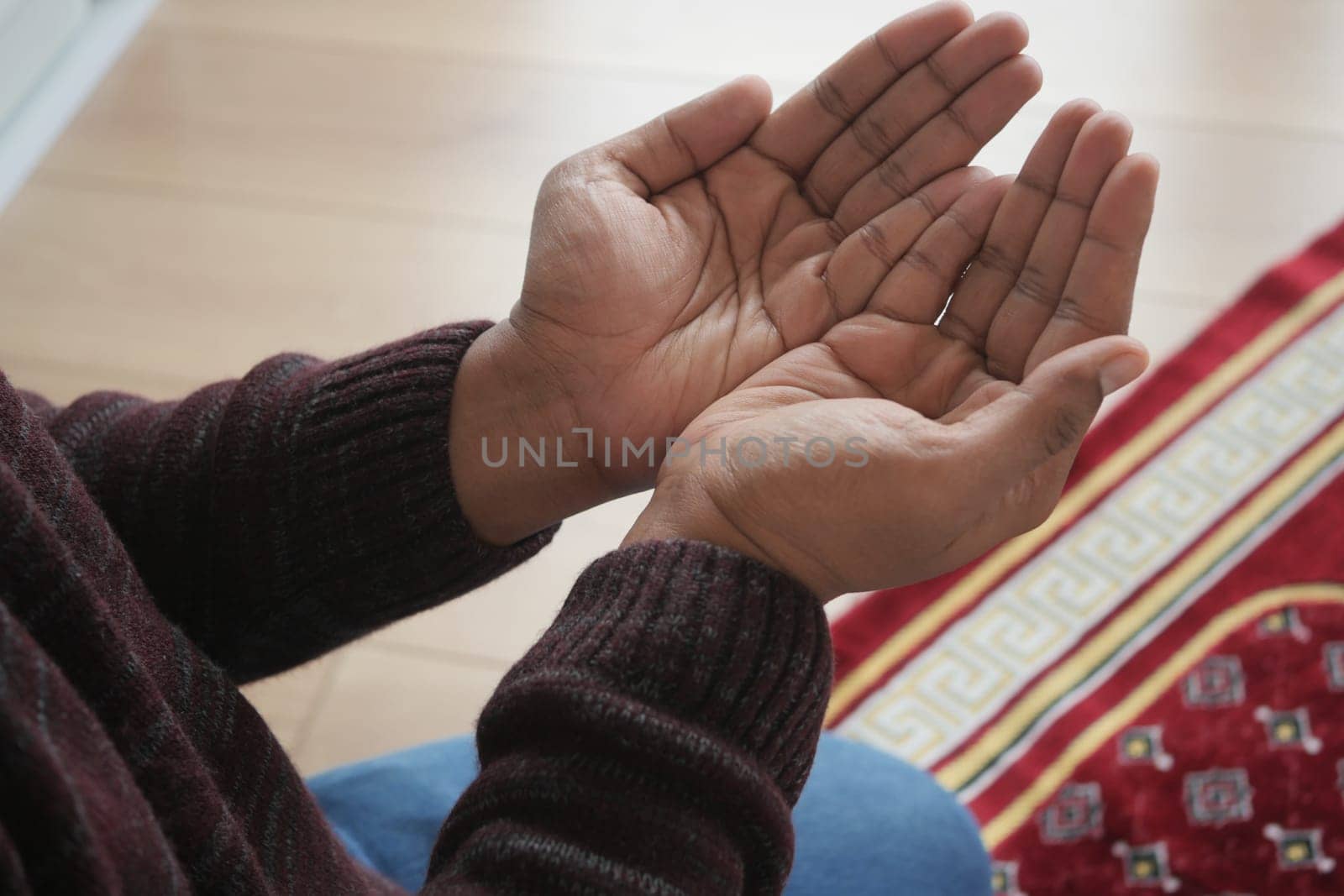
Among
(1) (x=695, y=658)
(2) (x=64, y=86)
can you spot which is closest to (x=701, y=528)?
(1) (x=695, y=658)

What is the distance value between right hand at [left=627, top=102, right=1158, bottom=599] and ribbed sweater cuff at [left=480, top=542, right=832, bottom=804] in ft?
0.09

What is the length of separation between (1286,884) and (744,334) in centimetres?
61

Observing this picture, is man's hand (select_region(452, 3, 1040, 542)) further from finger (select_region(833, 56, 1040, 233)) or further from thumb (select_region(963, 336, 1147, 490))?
thumb (select_region(963, 336, 1147, 490))

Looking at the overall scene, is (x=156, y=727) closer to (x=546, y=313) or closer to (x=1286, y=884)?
(x=546, y=313)

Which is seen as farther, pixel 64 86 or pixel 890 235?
pixel 64 86

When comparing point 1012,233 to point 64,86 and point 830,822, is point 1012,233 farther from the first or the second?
point 64,86

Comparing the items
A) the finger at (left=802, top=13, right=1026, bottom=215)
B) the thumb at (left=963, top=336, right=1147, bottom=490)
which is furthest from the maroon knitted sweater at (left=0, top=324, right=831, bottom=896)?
the finger at (left=802, top=13, right=1026, bottom=215)

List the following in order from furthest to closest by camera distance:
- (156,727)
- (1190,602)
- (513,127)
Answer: (513,127) → (1190,602) → (156,727)

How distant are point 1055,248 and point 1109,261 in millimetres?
32

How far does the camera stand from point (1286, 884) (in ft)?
2.92

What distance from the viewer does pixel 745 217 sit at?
2.23ft

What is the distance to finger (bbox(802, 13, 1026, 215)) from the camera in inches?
24.3

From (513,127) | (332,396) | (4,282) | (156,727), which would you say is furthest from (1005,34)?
(4,282)

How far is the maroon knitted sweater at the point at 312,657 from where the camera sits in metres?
0.39
